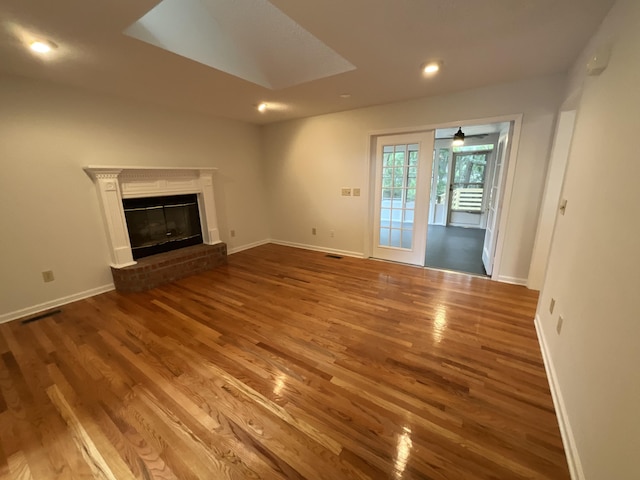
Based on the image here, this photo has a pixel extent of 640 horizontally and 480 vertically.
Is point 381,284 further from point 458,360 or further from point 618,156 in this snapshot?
point 618,156

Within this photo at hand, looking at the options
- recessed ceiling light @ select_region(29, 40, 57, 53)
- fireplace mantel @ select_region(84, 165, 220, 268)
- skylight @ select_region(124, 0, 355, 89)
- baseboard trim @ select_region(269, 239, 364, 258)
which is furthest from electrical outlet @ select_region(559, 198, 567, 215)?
fireplace mantel @ select_region(84, 165, 220, 268)

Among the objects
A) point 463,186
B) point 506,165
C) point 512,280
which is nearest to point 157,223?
point 506,165

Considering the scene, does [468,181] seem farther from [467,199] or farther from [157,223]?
[157,223]

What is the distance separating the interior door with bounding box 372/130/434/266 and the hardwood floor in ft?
3.96

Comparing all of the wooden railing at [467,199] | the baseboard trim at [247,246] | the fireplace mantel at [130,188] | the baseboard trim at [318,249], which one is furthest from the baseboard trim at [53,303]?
the wooden railing at [467,199]

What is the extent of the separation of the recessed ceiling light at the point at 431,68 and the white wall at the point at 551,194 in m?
1.37

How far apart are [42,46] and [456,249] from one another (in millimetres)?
5705

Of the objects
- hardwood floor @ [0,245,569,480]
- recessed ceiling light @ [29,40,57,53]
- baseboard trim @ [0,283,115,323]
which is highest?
recessed ceiling light @ [29,40,57,53]

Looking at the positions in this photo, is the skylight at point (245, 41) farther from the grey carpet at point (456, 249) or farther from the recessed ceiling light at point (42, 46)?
the grey carpet at point (456, 249)

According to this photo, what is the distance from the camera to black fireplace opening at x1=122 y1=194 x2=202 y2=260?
3480 millimetres

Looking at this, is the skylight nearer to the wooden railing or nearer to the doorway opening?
the doorway opening

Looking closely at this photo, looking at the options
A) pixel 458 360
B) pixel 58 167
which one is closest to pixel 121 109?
pixel 58 167

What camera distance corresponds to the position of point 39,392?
5.67 ft

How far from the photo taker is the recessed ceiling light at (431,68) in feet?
7.93
